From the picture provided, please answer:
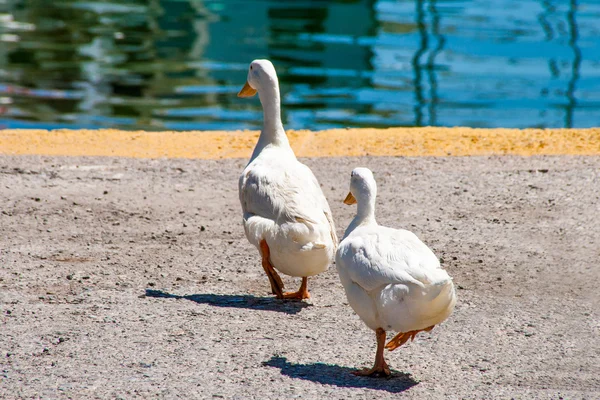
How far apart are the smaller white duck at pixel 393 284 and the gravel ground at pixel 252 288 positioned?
32cm

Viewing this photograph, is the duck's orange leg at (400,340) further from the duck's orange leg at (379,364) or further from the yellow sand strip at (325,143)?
the yellow sand strip at (325,143)

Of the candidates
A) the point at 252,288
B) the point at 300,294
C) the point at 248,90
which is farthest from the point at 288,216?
the point at 248,90

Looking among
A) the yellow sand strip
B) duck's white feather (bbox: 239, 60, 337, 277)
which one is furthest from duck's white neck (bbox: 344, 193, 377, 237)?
the yellow sand strip

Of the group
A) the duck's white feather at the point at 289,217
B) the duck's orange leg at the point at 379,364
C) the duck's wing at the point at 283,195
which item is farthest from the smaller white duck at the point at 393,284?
the duck's wing at the point at 283,195

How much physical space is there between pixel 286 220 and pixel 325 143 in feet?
15.3

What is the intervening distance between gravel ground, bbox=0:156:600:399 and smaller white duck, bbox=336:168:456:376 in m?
0.32

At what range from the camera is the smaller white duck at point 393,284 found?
3951 millimetres

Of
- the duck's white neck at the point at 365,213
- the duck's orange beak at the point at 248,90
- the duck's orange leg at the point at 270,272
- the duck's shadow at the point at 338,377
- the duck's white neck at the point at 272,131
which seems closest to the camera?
the duck's shadow at the point at 338,377

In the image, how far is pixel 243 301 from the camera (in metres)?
5.37

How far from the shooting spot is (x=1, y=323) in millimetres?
4863

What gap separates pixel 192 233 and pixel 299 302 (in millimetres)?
1696

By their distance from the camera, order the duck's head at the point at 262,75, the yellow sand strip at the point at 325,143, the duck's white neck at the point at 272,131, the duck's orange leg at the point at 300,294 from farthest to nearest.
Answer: the yellow sand strip at the point at 325,143
the duck's head at the point at 262,75
the duck's white neck at the point at 272,131
the duck's orange leg at the point at 300,294

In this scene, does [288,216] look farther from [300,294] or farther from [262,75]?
[262,75]

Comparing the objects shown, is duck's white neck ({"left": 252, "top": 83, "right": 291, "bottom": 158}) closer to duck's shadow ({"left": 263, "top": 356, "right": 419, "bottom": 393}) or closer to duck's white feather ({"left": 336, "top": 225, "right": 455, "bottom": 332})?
duck's white feather ({"left": 336, "top": 225, "right": 455, "bottom": 332})
